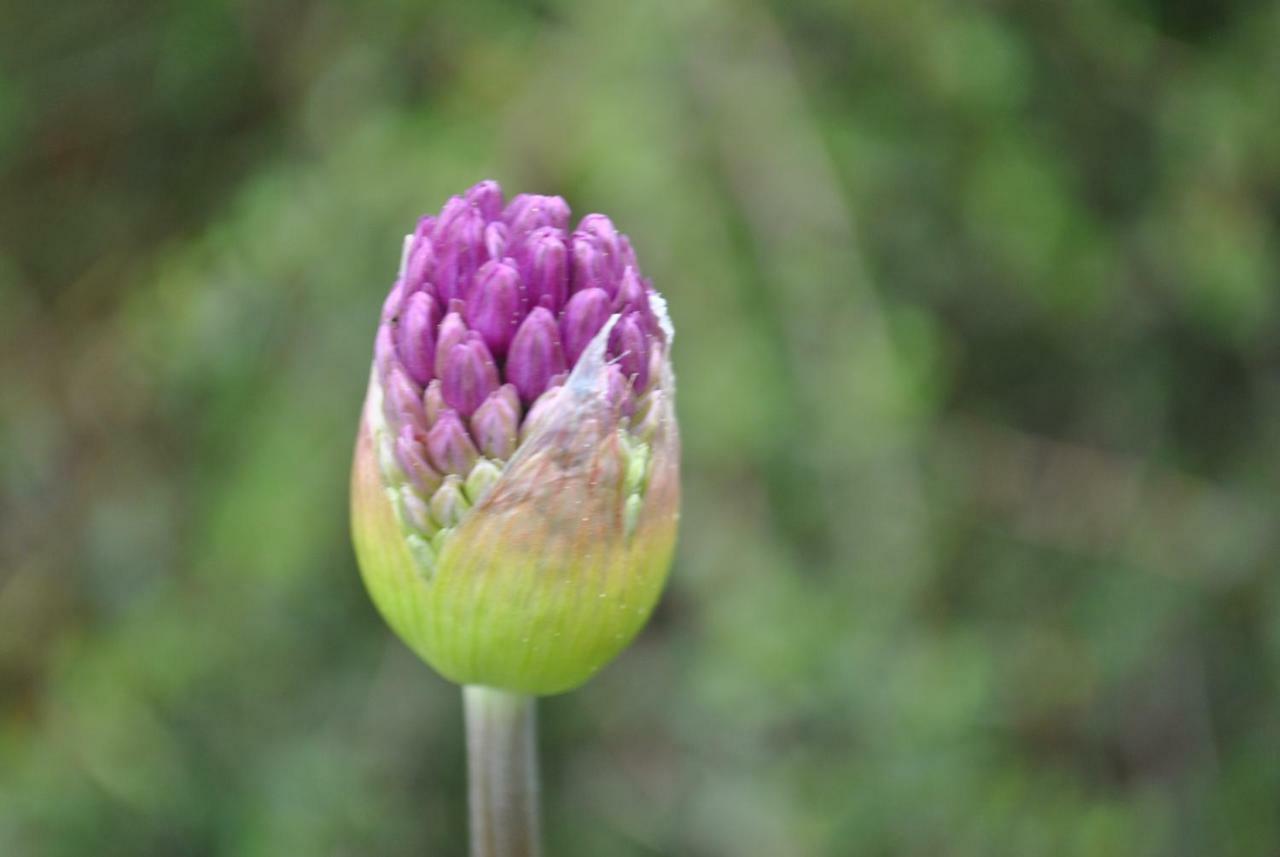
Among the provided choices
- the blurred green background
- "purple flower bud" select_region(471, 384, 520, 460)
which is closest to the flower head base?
"purple flower bud" select_region(471, 384, 520, 460)

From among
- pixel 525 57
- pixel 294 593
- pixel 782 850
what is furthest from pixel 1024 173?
pixel 294 593

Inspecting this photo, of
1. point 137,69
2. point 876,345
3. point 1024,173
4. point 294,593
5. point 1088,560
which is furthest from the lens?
point 137,69

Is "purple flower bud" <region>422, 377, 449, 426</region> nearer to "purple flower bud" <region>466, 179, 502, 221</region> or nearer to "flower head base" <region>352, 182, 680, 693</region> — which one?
"flower head base" <region>352, 182, 680, 693</region>

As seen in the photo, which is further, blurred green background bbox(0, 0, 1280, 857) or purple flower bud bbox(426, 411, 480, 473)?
blurred green background bbox(0, 0, 1280, 857)

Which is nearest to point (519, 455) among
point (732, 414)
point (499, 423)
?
point (499, 423)

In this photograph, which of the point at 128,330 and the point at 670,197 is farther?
the point at 128,330

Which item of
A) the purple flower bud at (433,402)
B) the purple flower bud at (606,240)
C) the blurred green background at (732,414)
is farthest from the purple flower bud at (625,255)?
the blurred green background at (732,414)

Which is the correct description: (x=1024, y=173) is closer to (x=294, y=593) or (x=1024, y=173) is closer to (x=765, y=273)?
(x=765, y=273)

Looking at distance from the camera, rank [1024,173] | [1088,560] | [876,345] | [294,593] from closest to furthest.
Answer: [876,345], [294,593], [1024,173], [1088,560]
